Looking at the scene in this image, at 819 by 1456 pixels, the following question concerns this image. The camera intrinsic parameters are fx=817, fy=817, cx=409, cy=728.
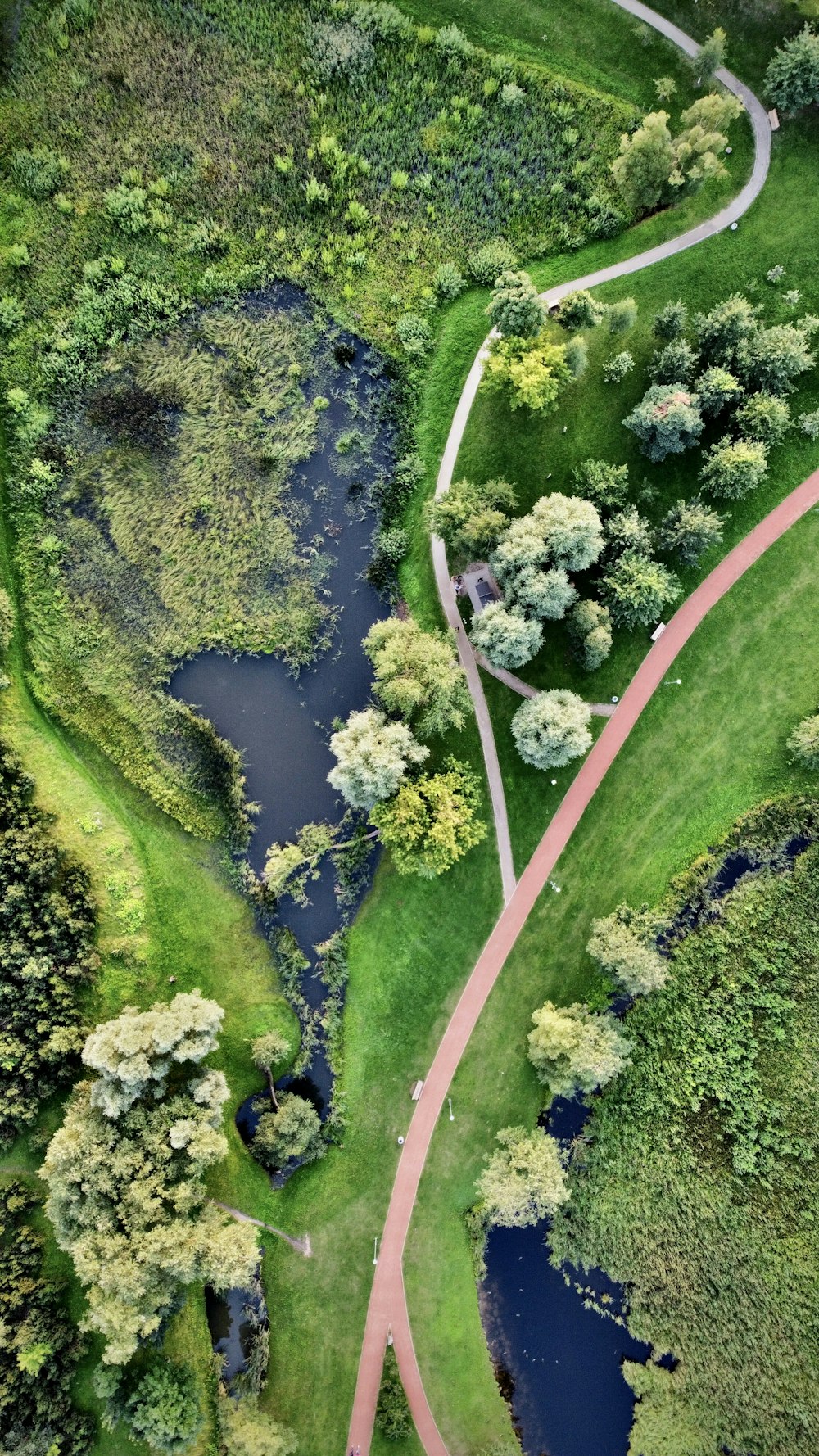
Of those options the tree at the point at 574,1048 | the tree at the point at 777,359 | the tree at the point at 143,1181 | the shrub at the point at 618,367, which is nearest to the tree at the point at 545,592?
the shrub at the point at 618,367

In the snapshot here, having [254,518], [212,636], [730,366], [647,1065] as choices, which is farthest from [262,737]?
[730,366]

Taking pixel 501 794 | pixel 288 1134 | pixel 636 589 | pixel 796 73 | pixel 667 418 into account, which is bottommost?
pixel 288 1134

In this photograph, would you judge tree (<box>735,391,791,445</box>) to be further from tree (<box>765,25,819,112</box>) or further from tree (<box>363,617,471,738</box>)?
tree (<box>363,617,471,738</box>)

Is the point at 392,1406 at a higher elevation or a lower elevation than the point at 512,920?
lower

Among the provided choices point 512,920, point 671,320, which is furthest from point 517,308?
point 512,920

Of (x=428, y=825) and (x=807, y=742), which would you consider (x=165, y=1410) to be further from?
(x=807, y=742)

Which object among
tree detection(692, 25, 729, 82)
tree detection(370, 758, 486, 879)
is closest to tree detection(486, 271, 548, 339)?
tree detection(692, 25, 729, 82)
